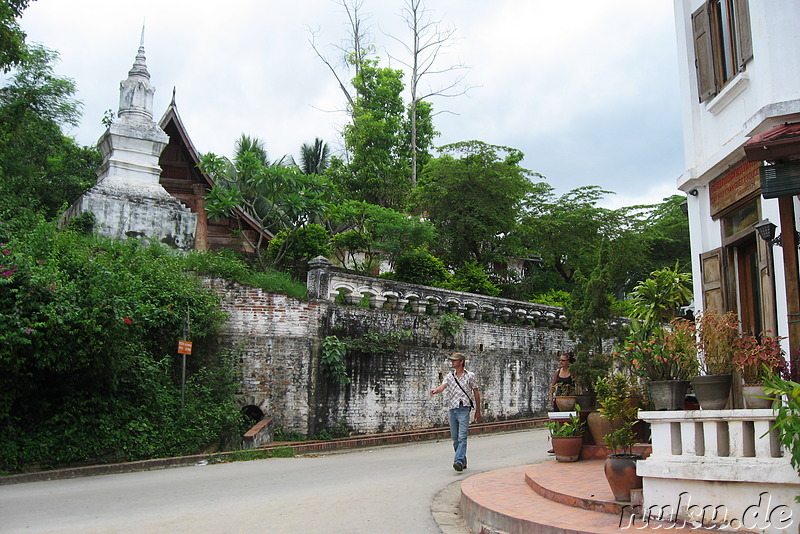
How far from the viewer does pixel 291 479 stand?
31.3ft

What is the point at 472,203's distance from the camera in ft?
82.0

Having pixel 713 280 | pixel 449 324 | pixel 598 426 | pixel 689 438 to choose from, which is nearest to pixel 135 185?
pixel 449 324

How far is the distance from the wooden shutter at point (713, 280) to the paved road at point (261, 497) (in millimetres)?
3892

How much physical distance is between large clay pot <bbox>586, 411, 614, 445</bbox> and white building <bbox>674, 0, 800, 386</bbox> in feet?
6.28

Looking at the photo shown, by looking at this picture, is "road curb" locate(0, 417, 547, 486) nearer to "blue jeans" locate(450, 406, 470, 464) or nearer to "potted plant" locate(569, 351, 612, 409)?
"blue jeans" locate(450, 406, 470, 464)

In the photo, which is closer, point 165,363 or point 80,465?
point 80,465

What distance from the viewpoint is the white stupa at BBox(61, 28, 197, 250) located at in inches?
646

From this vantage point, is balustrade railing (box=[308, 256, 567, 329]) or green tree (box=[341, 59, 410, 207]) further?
green tree (box=[341, 59, 410, 207])

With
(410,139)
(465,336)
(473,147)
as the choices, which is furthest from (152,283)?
(410,139)

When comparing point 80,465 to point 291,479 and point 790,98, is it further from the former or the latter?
point 790,98

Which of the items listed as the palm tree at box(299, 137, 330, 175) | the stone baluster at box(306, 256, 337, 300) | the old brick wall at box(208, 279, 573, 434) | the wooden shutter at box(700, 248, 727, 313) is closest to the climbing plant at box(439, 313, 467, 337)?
the old brick wall at box(208, 279, 573, 434)

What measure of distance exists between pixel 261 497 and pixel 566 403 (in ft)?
13.9

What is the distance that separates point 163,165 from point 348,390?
10.6 metres

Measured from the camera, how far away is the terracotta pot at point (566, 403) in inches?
378
